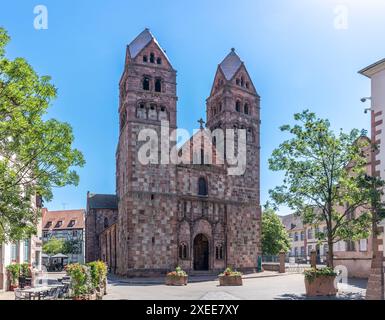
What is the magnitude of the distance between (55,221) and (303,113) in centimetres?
7937

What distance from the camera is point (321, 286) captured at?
2203 cm

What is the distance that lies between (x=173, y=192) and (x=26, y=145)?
27.7 m

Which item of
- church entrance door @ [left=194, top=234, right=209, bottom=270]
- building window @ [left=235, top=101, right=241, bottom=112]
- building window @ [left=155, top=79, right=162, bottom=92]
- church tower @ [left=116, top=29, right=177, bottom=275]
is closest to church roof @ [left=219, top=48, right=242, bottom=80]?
building window @ [left=235, top=101, right=241, bottom=112]

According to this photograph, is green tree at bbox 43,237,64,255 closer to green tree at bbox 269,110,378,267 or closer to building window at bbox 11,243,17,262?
building window at bbox 11,243,17,262

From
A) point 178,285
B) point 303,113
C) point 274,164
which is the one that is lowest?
point 178,285

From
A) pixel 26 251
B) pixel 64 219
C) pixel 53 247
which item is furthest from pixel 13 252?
pixel 64 219

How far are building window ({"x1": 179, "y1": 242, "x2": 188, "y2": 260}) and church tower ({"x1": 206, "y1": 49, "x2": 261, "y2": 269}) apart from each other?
16.2 ft

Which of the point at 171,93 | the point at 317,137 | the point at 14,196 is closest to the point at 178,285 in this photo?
the point at 317,137

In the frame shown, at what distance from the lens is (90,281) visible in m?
19.1

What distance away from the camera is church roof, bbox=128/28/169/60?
46625 millimetres

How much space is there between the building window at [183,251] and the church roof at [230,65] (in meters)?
19.5

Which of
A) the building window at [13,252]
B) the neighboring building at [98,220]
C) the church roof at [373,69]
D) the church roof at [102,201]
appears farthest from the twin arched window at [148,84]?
the church roof at [102,201]
